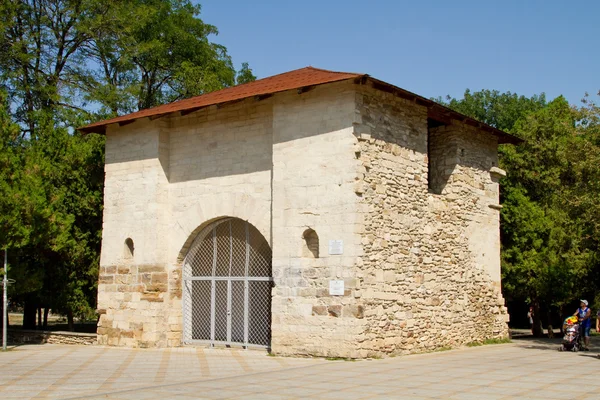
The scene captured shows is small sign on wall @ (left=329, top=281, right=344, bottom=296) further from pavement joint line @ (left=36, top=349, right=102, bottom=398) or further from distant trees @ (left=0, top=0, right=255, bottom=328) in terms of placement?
distant trees @ (left=0, top=0, right=255, bottom=328)

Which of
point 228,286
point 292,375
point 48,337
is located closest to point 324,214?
point 228,286

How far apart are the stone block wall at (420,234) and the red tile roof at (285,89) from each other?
0.32 metres

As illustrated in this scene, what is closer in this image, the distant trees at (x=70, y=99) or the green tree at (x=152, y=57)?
the distant trees at (x=70, y=99)

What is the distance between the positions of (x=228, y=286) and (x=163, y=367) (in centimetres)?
358

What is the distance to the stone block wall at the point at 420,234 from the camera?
1235 centimetres

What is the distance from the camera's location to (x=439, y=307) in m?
13.9

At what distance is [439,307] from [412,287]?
1142 mm

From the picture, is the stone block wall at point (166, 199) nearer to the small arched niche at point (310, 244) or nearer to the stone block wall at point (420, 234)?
the small arched niche at point (310, 244)

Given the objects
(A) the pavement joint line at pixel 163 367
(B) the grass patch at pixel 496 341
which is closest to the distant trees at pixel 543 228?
(B) the grass patch at pixel 496 341

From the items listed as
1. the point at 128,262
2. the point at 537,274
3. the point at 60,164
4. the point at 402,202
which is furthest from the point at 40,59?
the point at 537,274

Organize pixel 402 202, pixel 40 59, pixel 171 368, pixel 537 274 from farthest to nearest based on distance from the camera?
pixel 40 59 < pixel 537 274 < pixel 402 202 < pixel 171 368

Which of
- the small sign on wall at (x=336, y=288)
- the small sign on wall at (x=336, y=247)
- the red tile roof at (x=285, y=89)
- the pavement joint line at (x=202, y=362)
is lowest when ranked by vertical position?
the pavement joint line at (x=202, y=362)

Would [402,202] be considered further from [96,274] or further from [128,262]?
[96,274]

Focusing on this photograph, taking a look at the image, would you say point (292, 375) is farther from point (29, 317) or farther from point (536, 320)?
point (536, 320)
